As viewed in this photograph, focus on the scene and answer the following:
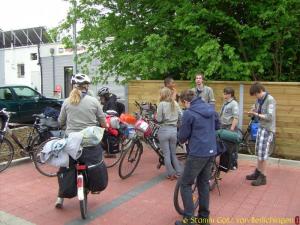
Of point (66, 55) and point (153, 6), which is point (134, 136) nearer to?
point (153, 6)

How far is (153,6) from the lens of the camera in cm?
1048

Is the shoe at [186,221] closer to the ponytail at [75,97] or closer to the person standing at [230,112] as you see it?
the ponytail at [75,97]

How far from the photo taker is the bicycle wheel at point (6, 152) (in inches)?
294

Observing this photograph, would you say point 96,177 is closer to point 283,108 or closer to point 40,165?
point 40,165

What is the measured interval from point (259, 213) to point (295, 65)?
575 centimetres

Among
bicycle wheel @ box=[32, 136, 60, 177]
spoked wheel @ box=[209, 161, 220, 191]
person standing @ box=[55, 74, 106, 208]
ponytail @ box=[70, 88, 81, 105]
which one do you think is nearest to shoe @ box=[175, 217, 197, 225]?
person standing @ box=[55, 74, 106, 208]

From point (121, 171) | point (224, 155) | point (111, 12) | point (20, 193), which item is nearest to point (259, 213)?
point (224, 155)

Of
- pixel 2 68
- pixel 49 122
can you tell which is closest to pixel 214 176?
pixel 49 122

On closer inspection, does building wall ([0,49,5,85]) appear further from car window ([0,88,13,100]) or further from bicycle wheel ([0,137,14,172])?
bicycle wheel ([0,137,14,172])

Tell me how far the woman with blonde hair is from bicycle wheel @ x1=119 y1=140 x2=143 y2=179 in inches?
18.8

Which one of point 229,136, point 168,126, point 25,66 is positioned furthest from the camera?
point 25,66

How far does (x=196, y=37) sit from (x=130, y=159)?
12.6ft

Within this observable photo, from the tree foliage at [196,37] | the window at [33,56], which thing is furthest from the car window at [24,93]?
the window at [33,56]

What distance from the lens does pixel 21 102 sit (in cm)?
1340
